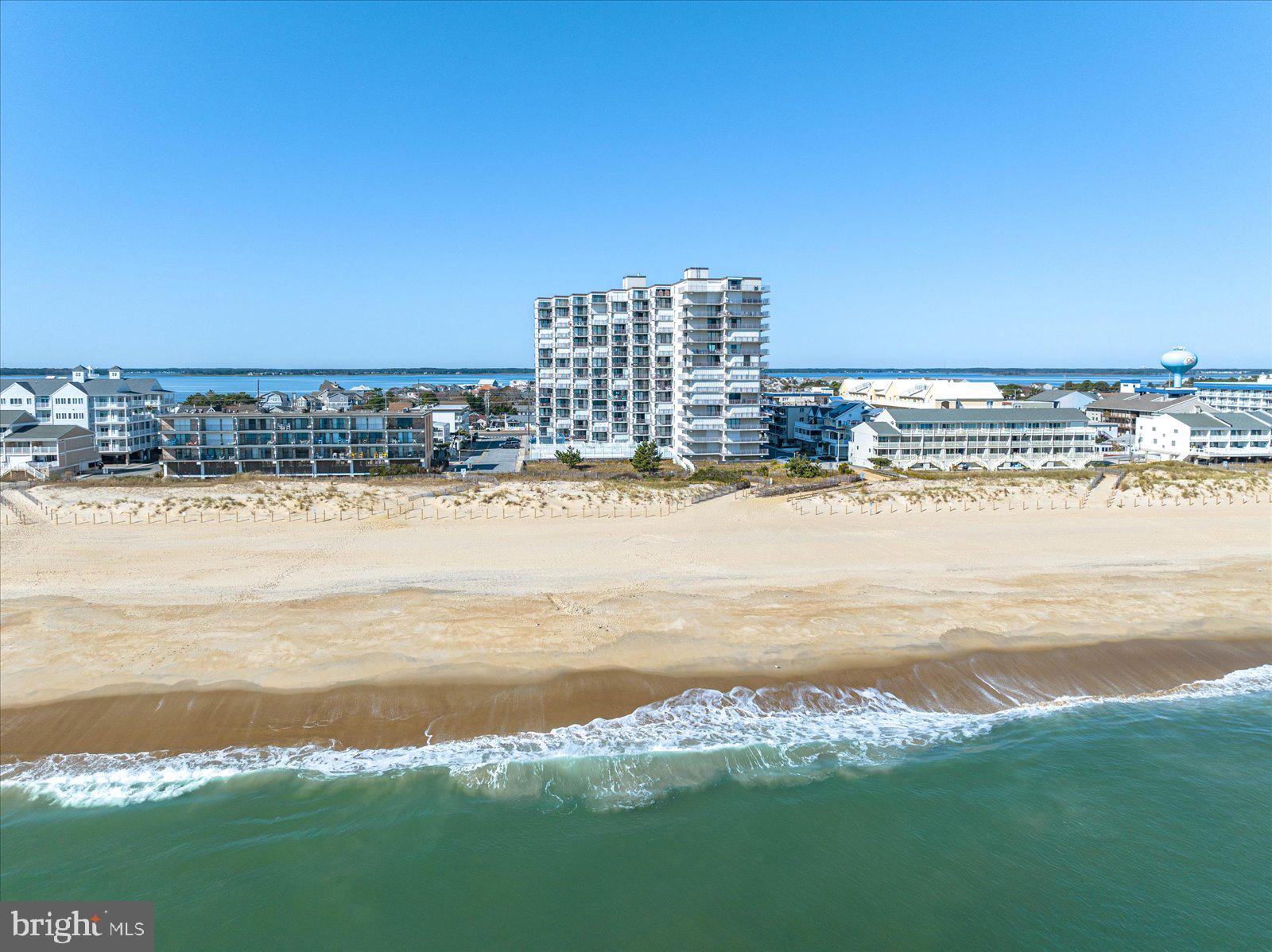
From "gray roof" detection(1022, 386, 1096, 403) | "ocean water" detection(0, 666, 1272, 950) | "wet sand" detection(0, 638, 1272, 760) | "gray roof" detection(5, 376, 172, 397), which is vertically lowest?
"ocean water" detection(0, 666, 1272, 950)

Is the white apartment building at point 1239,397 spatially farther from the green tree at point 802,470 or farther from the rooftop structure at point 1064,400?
the green tree at point 802,470

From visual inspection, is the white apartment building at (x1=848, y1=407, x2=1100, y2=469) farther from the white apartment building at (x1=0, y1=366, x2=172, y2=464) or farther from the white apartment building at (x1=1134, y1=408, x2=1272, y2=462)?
the white apartment building at (x1=0, y1=366, x2=172, y2=464)

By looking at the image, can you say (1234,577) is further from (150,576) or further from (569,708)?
(150,576)

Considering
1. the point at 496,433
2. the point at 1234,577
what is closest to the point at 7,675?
the point at 1234,577

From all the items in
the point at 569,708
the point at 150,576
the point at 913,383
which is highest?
the point at 913,383

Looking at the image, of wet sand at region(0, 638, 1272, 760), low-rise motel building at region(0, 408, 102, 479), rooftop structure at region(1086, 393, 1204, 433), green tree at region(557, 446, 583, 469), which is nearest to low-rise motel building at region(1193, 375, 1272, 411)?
rooftop structure at region(1086, 393, 1204, 433)
